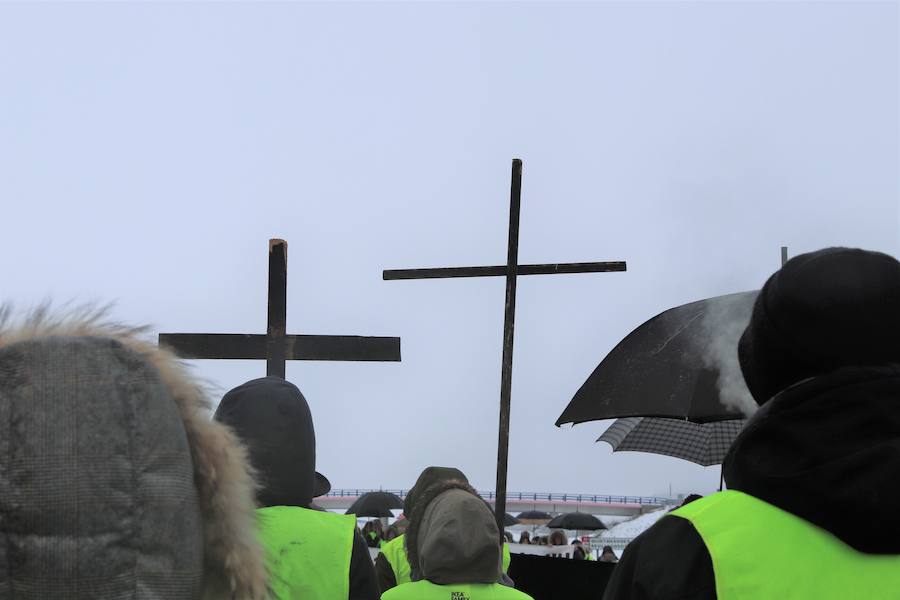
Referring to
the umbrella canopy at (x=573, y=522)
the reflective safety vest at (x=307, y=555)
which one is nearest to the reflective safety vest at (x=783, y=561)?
the reflective safety vest at (x=307, y=555)

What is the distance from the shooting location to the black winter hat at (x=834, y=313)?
5.64 ft

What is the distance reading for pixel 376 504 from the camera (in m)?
21.8

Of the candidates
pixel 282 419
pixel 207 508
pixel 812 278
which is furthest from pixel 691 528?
pixel 282 419

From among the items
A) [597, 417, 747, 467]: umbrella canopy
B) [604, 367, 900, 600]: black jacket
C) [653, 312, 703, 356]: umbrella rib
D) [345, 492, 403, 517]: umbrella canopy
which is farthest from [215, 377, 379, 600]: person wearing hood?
[345, 492, 403, 517]: umbrella canopy

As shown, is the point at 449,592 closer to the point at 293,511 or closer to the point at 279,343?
the point at 293,511

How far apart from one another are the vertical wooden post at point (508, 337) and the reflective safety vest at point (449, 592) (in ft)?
6.41

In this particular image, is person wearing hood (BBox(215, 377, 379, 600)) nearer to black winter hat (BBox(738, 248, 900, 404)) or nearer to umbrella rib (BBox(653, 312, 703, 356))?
black winter hat (BBox(738, 248, 900, 404))

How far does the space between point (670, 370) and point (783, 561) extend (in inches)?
150

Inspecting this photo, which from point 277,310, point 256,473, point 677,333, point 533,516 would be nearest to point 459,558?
point 677,333

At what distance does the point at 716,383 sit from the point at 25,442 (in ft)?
14.3

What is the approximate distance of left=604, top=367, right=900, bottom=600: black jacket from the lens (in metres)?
1.61

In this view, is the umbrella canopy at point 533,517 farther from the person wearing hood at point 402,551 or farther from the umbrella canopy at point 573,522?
the person wearing hood at point 402,551

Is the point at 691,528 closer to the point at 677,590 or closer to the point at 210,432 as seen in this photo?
the point at 677,590

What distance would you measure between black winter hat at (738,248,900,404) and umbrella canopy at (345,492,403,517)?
19450 mm
